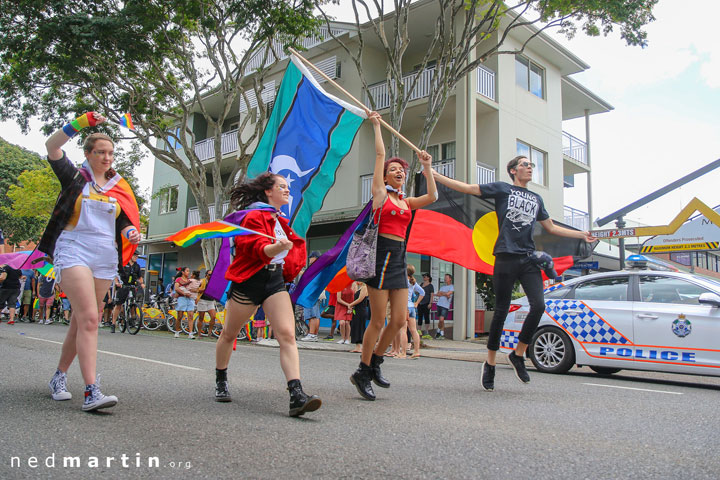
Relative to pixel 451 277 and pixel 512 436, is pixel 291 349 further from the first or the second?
pixel 451 277

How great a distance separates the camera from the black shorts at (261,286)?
4047 mm

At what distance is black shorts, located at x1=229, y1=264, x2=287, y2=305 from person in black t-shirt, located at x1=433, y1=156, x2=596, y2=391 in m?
1.93

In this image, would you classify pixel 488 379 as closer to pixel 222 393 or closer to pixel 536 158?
pixel 222 393

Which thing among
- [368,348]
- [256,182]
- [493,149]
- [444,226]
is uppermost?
[493,149]

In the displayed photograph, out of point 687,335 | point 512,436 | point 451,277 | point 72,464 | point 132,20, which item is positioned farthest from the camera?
point 451,277

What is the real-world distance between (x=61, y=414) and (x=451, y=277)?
52.0 feet

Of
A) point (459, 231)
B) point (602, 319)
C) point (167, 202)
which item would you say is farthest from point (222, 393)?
point (167, 202)

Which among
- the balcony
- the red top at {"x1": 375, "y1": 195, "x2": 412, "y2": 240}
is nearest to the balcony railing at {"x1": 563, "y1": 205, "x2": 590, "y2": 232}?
the balcony

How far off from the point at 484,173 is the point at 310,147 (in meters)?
14.0

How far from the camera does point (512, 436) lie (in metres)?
3.40

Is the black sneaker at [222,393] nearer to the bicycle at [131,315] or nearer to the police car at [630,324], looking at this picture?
the police car at [630,324]

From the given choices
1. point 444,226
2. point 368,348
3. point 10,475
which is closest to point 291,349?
point 368,348

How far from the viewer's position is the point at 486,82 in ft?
63.2

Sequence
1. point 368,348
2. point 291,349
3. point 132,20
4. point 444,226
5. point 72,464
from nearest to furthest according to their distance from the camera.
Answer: point 72,464 < point 291,349 < point 368,348 < point 444,226 < point 132,20
